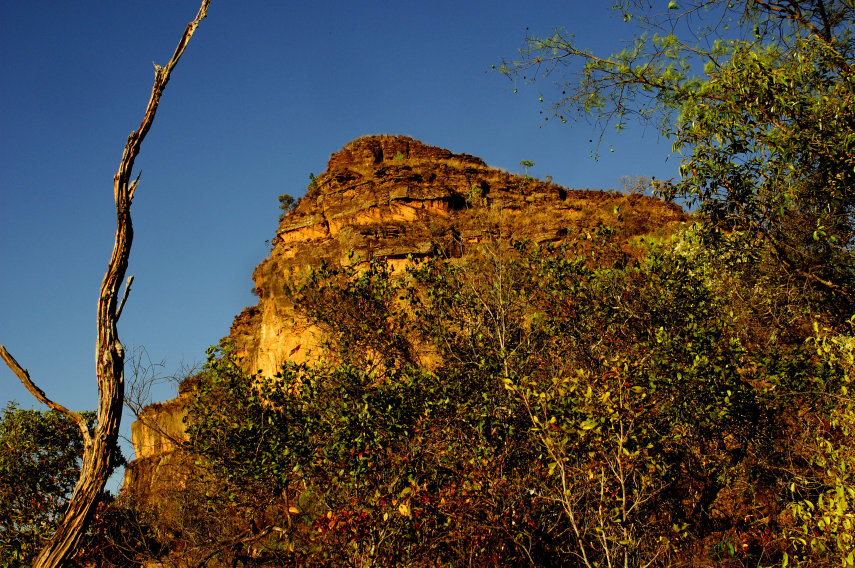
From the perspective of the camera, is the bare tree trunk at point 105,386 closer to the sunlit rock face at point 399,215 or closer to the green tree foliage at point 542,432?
the green tree foliage at point 542,432

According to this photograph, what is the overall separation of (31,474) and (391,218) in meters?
18.1

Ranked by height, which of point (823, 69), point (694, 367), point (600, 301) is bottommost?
point (694, 367)

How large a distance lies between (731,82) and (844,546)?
576 centimetres

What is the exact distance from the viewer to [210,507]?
12.9 meters

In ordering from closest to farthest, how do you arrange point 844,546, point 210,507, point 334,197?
point 844,546
point 210,507
point 334,197

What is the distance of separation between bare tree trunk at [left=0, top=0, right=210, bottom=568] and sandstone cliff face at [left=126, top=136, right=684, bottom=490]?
70.6 ft

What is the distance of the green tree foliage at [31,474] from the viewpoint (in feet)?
49.8

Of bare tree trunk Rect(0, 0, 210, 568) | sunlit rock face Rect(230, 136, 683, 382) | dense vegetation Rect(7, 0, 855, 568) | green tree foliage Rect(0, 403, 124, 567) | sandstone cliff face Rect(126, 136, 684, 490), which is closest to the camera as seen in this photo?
bare tree trunk Rect(0, 0, 210, 568)

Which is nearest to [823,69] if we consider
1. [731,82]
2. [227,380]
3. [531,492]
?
[731,82]

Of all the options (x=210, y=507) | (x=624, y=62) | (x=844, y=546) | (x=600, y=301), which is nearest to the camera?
(x=844, y=546)

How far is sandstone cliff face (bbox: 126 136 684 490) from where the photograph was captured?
1049 inches

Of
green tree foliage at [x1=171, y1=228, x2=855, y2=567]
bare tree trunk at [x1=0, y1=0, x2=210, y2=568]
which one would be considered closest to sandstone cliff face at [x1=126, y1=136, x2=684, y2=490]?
green tree foliage at [x1=171, y1=228, x2=855, y2=567]

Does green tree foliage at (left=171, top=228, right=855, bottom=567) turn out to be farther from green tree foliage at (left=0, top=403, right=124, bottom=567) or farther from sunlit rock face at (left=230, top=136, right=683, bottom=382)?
sunlit rock face at (left=230, top=136, right=683, bottom=382)

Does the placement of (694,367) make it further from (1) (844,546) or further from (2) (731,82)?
(2) (731,82)
